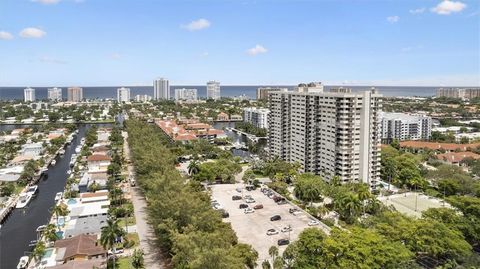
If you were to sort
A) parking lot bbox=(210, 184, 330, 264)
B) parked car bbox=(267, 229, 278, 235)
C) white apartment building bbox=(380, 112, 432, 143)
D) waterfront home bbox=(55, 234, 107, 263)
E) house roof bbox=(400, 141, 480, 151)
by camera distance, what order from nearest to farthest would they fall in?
waterfront home bbox=(55, 234, 107, 263) → parking lot bbox=(210, 184, 330, 264) → parked car bbox=(267, 229, 278, 235) → house roof bbox=(400, 141, 480, 151) → white apartment building bbox=(380, 112, 432, 143)

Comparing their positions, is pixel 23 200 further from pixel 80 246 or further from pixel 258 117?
pixel 258 117

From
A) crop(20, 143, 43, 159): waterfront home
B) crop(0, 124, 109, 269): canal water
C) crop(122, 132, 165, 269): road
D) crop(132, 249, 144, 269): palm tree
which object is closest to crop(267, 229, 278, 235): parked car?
crop(122, 132, 165, 269): road

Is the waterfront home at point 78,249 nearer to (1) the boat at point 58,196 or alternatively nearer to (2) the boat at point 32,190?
(1) the boat at point 58,196

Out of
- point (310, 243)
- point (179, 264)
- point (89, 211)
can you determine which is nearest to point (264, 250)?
point (310, 243)

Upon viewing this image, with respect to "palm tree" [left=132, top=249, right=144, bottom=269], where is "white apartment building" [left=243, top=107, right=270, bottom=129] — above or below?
above

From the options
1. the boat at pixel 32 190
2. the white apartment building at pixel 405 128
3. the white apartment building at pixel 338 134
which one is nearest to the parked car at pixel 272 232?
the white apartment building at pixel 338 134

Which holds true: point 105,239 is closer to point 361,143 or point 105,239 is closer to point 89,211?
point 89,211

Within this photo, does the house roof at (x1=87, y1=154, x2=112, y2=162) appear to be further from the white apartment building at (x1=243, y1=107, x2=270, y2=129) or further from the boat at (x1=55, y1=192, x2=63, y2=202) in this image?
the white apartment building at (x1=243, y1=107, x2=270, y2=129)
